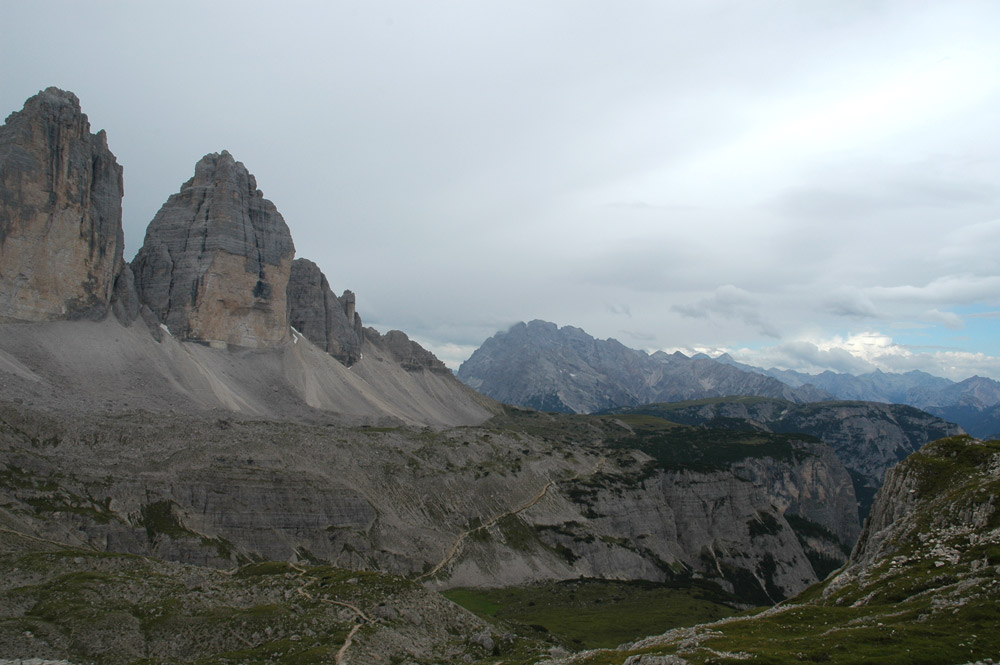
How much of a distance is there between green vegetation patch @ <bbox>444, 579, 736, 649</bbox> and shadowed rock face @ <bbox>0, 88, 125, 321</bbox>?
14491cm

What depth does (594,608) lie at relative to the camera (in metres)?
122

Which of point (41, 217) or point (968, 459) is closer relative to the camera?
point (968, 459)

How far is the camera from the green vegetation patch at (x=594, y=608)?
10275cm

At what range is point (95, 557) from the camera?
214 feet

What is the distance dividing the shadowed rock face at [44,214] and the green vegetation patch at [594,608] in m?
145

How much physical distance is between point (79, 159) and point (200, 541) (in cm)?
14659

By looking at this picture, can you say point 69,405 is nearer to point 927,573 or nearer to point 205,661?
point 205,661

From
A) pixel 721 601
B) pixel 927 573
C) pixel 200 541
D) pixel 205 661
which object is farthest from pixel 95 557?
pixel 721 601

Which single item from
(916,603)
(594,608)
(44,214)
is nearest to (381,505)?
(594,608)

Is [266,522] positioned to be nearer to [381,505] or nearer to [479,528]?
[381,505]

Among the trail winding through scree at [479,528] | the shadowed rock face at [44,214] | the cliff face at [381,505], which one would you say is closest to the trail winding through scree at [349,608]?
the cliff face at [381,505]

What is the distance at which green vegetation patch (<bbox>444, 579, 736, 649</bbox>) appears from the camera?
337ft

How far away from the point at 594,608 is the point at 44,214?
178 m

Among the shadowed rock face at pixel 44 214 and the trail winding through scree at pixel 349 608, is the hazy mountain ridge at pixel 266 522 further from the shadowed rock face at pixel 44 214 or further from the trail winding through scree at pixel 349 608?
the shadowed rock face at pixel 44 214
